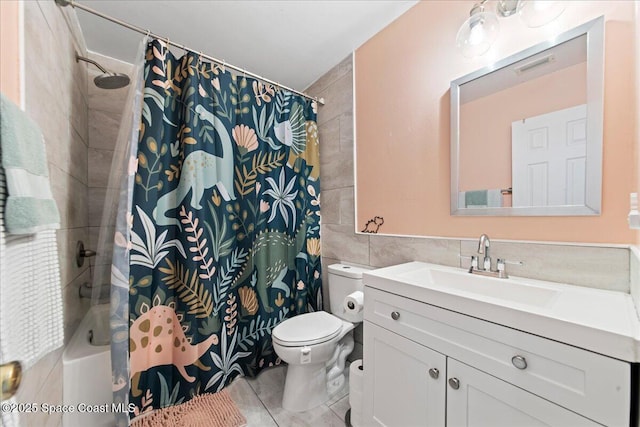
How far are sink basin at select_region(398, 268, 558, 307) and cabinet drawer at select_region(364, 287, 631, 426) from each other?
0.16 meters

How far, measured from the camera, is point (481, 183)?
124 centimetres

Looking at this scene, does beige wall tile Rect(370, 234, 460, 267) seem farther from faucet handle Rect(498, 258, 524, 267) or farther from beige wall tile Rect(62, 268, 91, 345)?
beige wall tile Rect(62, 268, 91, 345)

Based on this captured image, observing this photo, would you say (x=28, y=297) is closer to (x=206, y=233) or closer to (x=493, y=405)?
(x=206, y=233)

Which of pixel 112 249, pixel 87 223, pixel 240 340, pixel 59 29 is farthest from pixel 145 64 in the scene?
pixel 240 340

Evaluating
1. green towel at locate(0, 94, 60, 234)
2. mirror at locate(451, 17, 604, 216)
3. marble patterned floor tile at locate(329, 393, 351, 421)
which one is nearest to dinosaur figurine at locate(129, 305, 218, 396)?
marble patterned floor tile at locate(329, 393, 351, 421)

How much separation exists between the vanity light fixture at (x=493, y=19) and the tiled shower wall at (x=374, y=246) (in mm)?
808

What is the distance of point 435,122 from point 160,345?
2.04 meters

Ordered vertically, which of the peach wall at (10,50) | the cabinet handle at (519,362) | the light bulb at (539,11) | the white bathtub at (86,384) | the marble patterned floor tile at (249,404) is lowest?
the marble patterned floor tile at (249,404)

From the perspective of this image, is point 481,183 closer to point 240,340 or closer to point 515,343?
point 515,343

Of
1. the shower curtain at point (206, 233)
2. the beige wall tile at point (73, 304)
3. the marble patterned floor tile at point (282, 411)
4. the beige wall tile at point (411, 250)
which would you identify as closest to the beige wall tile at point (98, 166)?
the beige wall tile at point (73, 304)

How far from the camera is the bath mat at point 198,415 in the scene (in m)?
1.31

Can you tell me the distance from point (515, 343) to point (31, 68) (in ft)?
6.36

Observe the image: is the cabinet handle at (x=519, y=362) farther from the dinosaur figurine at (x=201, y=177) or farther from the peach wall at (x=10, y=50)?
the peach wall at (x=10, y=50)

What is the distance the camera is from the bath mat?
51.6 inches
